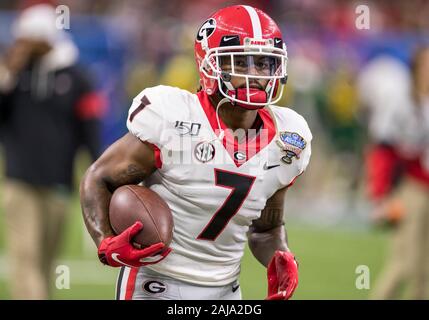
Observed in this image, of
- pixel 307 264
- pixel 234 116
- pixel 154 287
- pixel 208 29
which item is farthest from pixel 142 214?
pixel 307 264

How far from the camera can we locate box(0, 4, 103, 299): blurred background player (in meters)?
6.54

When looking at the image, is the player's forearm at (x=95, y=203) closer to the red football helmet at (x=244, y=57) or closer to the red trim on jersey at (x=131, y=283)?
the red trim on jersey at (x=131, y=283)

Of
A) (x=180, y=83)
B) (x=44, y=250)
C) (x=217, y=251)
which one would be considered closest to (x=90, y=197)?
(x=217, y=251)

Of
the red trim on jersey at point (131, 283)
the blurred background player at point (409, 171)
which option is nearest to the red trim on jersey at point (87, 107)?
the blurred background player at point (409, 171)

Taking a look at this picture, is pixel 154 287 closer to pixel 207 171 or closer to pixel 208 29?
pixel 207 171

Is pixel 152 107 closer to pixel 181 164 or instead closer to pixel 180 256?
pixel 181 164

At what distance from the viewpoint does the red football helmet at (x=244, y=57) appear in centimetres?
363

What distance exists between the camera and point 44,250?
6570mm

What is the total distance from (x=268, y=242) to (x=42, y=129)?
3.11 meters

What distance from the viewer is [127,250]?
3.44 meters

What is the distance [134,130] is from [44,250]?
3.17m

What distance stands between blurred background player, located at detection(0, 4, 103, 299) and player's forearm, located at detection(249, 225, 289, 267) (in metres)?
2.75

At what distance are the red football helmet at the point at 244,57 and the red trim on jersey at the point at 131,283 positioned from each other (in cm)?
75
